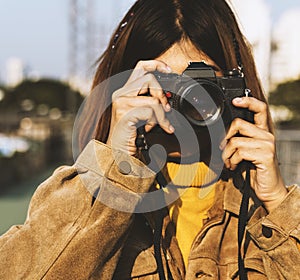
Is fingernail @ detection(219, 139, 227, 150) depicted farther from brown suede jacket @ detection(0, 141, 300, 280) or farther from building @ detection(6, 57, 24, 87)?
building @ detection(6, 57, 24, 87)

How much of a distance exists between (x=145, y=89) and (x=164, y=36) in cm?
15

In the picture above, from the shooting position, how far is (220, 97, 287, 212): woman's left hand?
1365 millimetres

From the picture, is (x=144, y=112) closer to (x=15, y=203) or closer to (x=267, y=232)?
(x=267, y=232)

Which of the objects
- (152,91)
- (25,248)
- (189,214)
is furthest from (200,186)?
(25,248)

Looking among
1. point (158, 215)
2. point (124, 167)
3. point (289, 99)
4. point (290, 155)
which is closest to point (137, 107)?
point (124, 167)

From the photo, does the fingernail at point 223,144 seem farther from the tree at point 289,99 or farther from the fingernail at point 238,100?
the tree at point 289,99

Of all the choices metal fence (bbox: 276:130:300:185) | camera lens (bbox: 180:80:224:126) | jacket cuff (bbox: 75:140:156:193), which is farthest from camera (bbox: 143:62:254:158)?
metal fence (bbox: 276:130:300:185)

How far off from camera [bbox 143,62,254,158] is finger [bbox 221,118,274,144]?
0.05 ft

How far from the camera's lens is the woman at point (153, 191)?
1289 millimetres

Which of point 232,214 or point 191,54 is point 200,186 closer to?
point 232,214

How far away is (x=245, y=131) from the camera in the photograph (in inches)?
55.6

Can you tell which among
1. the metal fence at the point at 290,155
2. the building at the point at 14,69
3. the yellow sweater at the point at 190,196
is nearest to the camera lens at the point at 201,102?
the yellow sweater at the point at 190,196

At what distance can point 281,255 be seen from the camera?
1284 millimetres

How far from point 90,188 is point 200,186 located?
279 millimetres
